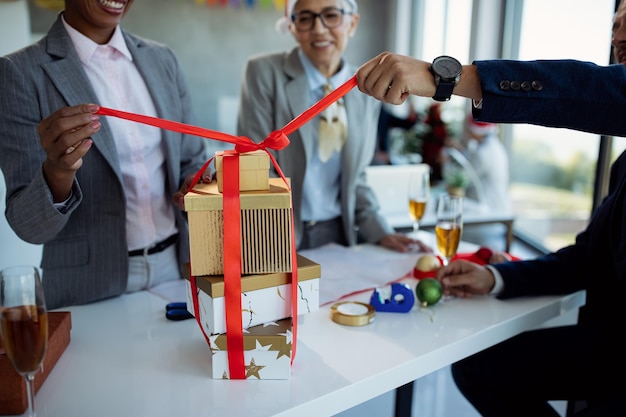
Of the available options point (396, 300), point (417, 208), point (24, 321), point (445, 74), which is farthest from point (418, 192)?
point (24, 321)

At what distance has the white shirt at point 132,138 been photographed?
1.63 m

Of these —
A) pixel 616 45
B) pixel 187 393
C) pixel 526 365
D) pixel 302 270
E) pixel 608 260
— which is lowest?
pixel 526 365

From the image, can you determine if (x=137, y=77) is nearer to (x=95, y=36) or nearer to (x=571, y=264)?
(x=95, y=36)

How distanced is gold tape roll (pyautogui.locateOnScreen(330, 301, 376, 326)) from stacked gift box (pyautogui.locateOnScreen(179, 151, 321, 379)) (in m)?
0.28

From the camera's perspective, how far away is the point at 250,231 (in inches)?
42.9

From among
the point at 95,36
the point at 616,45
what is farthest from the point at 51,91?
the point at 616,45

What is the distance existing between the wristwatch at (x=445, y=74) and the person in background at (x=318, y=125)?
0.90 metres

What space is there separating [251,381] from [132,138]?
0.88 meters

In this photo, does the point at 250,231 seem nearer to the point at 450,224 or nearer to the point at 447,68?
the point at 447,68

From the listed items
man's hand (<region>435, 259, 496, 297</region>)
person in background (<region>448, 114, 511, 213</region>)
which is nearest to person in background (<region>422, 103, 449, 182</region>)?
person in background (<region>448, 114, 511, 213</region>)

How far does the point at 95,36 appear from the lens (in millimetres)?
1621

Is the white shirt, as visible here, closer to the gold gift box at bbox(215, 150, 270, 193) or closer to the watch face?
the gold gift box at bbox(215, 150, 270, 193)

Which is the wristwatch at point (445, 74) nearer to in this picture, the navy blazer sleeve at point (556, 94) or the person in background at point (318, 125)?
the navy blazer sleeve at point (556, 94)

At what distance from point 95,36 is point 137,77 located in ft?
0.56
